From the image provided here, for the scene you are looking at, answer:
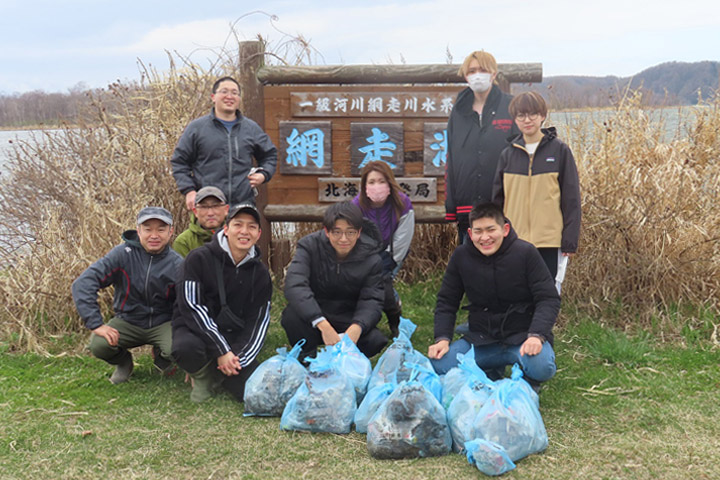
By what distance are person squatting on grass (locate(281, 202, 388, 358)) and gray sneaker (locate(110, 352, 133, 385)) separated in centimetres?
102

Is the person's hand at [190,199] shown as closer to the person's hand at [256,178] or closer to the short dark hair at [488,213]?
the person's hand at [256,178]

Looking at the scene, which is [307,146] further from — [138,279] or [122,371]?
[122,371]

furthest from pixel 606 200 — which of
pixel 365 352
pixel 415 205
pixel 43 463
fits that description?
pixel 43 463

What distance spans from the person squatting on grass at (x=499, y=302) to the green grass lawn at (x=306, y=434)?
373 mm

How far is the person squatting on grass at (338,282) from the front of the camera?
4.04 m

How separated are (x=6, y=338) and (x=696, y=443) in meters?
4.76

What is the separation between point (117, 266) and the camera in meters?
4.05

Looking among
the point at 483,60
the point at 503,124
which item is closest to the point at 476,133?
the point at 503,124

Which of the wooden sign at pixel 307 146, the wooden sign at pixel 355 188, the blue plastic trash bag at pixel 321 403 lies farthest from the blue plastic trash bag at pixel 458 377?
the wooden sign at pixel 307 146

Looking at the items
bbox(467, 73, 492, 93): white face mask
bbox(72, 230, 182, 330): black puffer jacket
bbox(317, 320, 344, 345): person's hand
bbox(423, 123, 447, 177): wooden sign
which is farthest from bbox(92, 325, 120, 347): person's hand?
bbox(423, 123, 447, 177): wooden sign

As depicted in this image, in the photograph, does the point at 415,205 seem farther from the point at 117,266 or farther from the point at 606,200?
the point at 117,266

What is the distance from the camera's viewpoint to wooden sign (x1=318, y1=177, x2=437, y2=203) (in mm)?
6102

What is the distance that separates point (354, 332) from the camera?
153 inches

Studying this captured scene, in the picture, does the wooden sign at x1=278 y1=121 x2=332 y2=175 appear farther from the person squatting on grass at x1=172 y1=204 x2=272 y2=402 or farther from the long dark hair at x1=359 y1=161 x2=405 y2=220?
the person squatting on grass at x1=172 y1=204 x2=272 y2=402
